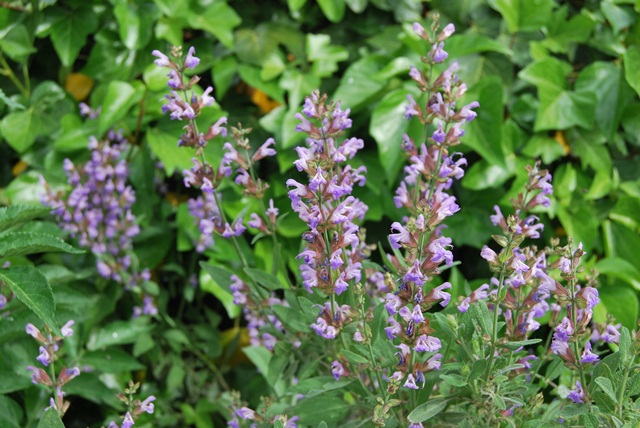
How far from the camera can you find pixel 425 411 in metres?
1.14

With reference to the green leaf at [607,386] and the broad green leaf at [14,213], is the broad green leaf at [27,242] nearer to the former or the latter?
the broad green leaf at [14,213]

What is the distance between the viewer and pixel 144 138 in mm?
2307

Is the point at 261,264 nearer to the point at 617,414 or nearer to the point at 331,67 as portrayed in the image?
the point at 331,67

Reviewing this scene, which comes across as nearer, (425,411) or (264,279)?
(425,411)

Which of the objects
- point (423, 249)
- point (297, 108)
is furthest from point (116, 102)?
point (423, 249)

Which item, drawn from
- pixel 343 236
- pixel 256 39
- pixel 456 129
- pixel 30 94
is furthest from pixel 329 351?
pixel 30 94

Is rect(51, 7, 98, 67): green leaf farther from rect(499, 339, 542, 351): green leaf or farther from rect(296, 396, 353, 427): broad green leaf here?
rect(499, 339, 542, 351): green leaf

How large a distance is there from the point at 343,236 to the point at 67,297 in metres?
0.89

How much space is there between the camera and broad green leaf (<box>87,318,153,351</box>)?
1987 mm

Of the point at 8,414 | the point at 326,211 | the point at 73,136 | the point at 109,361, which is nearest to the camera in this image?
the point at 326,211

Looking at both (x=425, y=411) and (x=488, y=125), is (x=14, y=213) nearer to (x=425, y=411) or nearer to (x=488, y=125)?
(x=425, y=411)

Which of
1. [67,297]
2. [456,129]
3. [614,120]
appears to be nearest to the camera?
[456,129]

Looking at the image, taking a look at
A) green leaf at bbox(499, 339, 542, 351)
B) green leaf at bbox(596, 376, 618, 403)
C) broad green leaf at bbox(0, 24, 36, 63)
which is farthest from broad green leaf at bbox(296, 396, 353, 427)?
broad green leaf at bbox(0, 24, 36, 63)

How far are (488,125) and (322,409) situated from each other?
3.32ft
